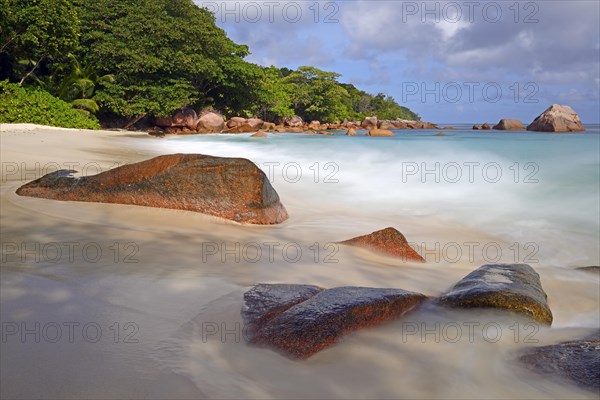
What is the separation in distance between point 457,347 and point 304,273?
3.99 ft

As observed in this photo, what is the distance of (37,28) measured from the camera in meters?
18.8

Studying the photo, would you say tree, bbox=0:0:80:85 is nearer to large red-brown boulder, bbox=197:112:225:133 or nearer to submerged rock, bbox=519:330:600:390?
large red-brown boulder, bbox=197:112:225:133

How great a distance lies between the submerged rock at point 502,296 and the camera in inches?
96.7

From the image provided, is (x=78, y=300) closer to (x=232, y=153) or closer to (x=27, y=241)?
(x=27, y=241)

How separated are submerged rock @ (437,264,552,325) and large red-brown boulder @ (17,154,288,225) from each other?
2.44 m

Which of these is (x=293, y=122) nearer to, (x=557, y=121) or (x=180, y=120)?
(x=180, y=120)

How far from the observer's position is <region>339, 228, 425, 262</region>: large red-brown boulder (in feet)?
12.6

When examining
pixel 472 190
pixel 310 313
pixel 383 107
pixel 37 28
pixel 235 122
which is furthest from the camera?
pixel 383 107

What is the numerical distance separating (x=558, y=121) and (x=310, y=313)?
5012 centimetres

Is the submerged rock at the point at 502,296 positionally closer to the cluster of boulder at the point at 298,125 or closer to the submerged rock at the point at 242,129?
the cluster of boulder at the point at 298,125

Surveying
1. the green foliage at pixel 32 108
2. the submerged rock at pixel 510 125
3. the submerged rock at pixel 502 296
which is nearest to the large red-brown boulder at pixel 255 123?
the green foliage at pixel 32 108

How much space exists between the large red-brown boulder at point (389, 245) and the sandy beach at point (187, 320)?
5.8 inches

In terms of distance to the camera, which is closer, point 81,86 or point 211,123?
point 81,86

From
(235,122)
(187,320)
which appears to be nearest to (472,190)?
(187,320)
